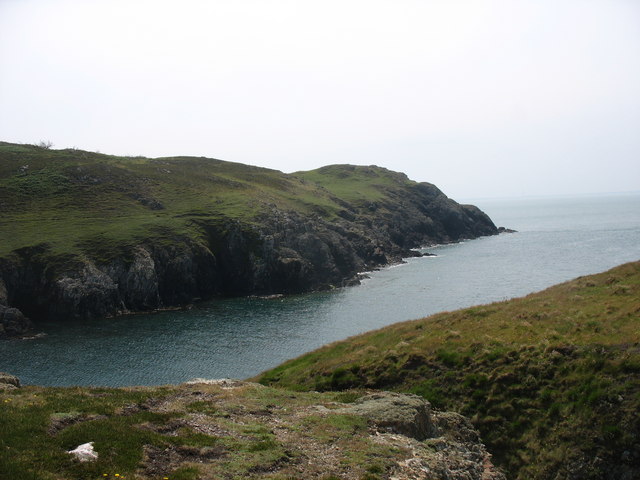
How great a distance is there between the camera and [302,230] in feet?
469

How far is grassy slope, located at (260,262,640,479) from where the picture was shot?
954 inches

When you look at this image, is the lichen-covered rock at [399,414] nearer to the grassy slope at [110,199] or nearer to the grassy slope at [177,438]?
the grassy slope at [177,438]

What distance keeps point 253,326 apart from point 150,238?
45781 mm

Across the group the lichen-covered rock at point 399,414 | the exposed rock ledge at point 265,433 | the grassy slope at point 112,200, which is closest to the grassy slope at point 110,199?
the grassy slope at point 112,200

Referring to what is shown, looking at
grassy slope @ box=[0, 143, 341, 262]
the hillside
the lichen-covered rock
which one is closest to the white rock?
the lichen-covered rock

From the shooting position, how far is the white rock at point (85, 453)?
58.3ft

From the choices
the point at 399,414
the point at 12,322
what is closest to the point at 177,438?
the point at 399,414

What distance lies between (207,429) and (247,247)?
106 meters

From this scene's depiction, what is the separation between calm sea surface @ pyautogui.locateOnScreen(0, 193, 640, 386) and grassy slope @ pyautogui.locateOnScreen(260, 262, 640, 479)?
83.3 ft

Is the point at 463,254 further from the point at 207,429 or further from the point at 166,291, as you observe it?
the point at 207,429

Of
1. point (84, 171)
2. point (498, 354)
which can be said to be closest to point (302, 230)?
point (84, 171)

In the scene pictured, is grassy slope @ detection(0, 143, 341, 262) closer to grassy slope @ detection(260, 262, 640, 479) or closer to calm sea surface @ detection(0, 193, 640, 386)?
calm sea surface @ detection(0, 193, 640, 386)

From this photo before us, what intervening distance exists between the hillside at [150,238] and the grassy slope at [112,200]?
343 millimetres

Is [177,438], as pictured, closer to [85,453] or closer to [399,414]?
[85,453]
